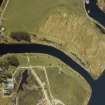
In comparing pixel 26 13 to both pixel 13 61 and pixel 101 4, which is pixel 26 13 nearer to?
pixel 13 61

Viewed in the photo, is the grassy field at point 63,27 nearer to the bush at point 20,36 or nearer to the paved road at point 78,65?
the bush at point 20,36

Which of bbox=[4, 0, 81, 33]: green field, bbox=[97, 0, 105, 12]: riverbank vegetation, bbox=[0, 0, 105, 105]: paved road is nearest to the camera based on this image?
bbox=[4, 0, 81, 33]: green field

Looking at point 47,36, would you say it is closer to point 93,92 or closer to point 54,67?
point 54,67

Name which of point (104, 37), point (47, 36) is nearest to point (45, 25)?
point (47, 36)

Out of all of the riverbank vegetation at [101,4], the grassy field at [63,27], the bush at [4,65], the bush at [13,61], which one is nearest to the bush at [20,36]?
the grassy field at [63,27]

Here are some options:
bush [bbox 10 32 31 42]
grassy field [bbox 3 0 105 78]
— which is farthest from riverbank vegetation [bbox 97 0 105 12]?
bush [bbox 10 32 31 42]

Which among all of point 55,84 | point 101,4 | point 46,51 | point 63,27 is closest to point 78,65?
point 55,84

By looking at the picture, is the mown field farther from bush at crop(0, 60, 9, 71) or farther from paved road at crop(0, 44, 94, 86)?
bush at crop(0, 60, 9, 71)

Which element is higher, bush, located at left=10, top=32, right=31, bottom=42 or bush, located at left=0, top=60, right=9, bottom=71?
bush, located at left=10, top=32, right=31, bottom=42
